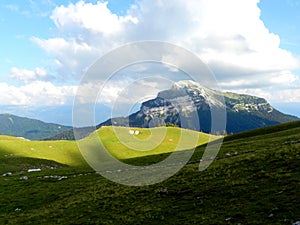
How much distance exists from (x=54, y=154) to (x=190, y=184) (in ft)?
263

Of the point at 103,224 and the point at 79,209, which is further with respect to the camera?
the point at 79,209

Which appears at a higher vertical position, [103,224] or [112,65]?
[112,65]

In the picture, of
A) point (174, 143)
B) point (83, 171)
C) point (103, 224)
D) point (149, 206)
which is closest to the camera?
point (103, 224)

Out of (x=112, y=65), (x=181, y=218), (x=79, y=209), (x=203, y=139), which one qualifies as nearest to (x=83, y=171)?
(x=79, y=209)

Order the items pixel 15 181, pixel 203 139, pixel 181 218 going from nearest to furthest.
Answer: pixel 181 218 → pixel 15 181 → pixel 203 139

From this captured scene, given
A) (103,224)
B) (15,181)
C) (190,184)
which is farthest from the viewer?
(15,181)

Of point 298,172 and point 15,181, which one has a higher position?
point 298,172

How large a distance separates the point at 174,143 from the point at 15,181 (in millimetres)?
87873

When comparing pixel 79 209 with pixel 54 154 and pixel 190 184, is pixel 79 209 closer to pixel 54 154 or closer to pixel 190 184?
pixel 190 184

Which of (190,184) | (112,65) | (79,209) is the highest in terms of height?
(112,65)

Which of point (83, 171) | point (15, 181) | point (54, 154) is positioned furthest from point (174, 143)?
point (15, 181)

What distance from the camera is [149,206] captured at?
30.5 metres

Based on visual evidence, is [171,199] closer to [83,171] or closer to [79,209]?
[79,209]

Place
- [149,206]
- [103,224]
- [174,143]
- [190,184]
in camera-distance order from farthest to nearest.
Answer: [174,143]
[190,184]
[149,206]
[103,224]
